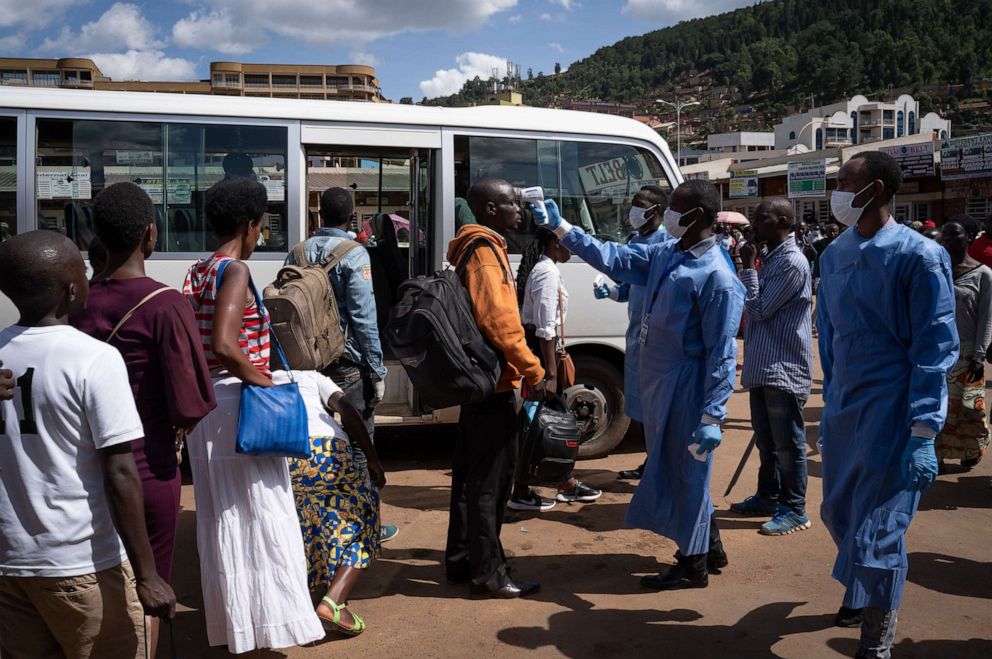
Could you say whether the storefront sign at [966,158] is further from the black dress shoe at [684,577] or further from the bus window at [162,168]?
the black dress shoe at [684,577]

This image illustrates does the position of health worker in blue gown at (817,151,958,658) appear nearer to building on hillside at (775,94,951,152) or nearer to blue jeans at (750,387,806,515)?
blue jeans at (750,387,806,515)

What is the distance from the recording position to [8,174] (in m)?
5.29

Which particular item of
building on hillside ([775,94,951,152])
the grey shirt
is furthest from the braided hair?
building on hillside ([775,94,951,152])

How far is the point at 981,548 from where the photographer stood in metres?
4.64

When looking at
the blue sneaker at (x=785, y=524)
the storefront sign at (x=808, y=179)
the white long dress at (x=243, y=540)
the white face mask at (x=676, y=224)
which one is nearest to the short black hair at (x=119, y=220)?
the white long dress at (x=243, y=540)

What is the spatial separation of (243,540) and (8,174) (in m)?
3.61

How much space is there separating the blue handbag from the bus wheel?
3513 millimetres

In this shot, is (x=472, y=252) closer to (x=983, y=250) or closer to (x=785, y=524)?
(x=785, y=524)

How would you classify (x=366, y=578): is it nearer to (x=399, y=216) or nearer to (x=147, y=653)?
(x=147, y=653)

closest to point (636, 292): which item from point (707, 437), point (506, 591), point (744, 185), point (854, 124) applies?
point (707, 437)

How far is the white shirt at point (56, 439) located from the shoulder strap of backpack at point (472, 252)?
1877 mm

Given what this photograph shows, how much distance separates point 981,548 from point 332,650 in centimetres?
360

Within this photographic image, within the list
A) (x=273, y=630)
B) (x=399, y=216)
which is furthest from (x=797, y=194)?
(x=273, y=630)

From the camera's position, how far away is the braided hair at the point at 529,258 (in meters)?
5.45
